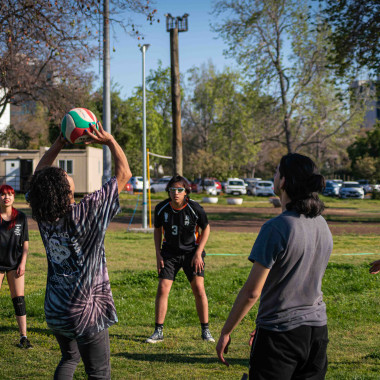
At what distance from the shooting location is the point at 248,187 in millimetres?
50844

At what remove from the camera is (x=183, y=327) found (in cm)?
682

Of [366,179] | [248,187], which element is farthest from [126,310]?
[366,179]

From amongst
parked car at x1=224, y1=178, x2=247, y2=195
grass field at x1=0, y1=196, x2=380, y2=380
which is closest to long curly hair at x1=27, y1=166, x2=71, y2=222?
grass field at x1=0, y1=196, x2=380, y2=380

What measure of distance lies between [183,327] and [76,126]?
4056 mm

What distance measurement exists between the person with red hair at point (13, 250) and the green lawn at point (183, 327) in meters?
0.44

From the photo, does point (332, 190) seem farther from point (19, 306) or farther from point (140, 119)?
point (19, 306)

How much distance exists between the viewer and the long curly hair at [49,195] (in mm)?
3068

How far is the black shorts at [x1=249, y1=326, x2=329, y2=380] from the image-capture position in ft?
8.73

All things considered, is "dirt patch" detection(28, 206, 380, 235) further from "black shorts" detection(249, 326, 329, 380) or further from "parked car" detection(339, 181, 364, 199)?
"parked car" detection(339, 181, 364, 199)

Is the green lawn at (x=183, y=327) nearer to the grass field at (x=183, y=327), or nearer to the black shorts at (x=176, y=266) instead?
the grass field at (x=183, y=327)

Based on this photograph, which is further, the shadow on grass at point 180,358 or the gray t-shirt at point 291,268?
the shadow on grass at point 180,358

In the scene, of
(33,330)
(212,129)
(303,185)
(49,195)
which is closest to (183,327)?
(33,330)

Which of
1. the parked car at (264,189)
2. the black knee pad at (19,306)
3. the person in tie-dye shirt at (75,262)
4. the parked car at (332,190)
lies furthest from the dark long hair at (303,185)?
the parked car at (332,190)

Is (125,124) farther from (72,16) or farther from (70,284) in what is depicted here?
(70,284)
